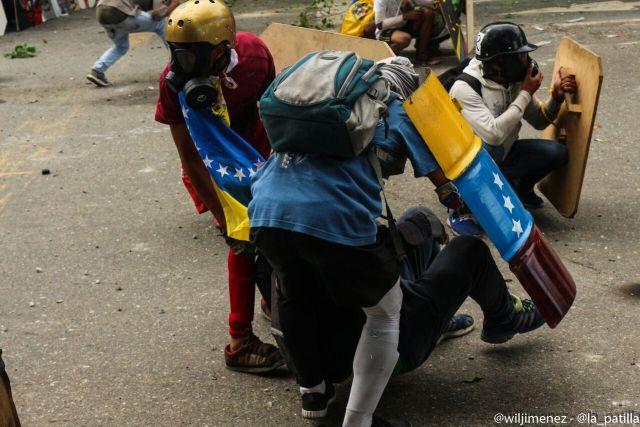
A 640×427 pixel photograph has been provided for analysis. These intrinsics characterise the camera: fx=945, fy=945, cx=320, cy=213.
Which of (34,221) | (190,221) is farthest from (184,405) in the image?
(34,221)

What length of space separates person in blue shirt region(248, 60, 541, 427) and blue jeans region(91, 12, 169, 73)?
257 inches

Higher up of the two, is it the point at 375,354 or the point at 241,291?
the point at 375,354

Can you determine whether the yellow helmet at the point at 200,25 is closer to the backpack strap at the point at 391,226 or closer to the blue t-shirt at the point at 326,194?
the blue t-shirt at the point at 326,194

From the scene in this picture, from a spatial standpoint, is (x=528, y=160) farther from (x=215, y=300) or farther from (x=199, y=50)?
(x=199, y=50)

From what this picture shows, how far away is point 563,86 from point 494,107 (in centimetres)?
39

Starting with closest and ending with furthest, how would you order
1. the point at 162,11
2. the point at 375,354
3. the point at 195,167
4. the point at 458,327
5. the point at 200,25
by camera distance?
the point at 375,354, the point at 200,25, the point at 195,167, the point at 458,327, the point at 162,11

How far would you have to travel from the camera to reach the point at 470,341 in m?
4.09

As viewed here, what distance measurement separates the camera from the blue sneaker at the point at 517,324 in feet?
12.3

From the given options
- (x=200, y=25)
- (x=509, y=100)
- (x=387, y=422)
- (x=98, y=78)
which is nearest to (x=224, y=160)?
(x=200, y=25)

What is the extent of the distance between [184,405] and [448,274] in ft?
3.96

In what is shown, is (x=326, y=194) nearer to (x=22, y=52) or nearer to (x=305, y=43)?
(x=305, y=43)

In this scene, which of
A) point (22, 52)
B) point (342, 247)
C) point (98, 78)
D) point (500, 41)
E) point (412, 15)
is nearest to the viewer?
point (342, 247)

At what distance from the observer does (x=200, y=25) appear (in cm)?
365

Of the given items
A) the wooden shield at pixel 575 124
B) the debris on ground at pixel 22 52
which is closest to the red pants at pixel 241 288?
the wooden shield at pixel 575 124
